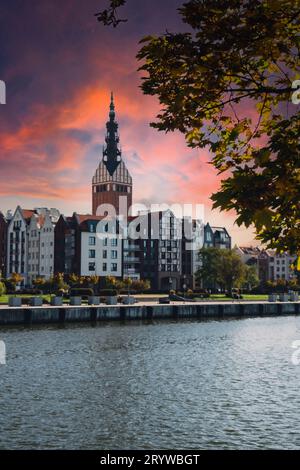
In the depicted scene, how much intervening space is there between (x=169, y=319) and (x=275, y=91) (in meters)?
78.0

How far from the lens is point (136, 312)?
84.9m

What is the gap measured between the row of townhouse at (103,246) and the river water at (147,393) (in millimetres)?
87155

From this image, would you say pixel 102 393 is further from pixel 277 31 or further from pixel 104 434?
pixel 277 31

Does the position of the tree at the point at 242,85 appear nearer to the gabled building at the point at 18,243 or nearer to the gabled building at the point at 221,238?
the gabled building at the point at 18,243

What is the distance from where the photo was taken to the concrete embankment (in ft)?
242

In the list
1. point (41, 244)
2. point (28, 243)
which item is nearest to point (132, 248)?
point (41, 244)

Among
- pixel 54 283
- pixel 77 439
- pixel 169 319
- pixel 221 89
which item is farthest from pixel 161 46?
pixel 54 283

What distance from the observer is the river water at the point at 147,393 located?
25188mm

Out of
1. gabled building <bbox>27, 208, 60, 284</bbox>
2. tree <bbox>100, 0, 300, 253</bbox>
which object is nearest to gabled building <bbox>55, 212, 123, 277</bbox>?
gabled building <bbox>27, 208, 60, 284</bbox>

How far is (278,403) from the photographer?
31.9 meters

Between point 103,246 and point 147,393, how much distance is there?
387 feet

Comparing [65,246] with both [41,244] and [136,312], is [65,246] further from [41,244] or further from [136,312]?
[136,312]

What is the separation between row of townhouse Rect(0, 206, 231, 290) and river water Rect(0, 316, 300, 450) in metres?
87.2

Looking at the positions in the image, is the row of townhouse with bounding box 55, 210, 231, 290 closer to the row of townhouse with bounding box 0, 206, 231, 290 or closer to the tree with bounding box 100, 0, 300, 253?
the row of townhouse with bounding box 0, 206, 231, 290
